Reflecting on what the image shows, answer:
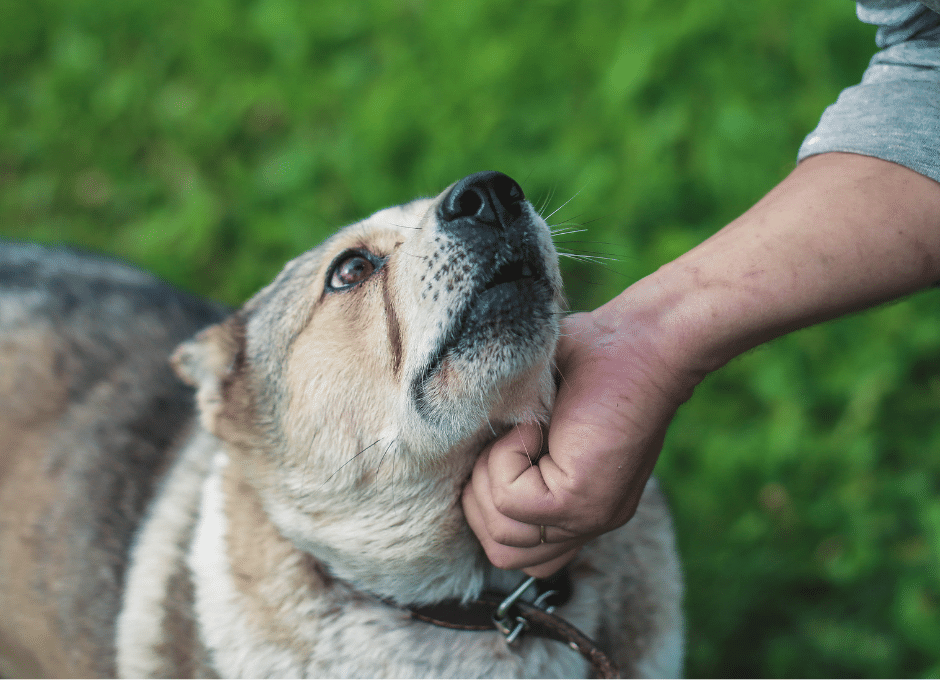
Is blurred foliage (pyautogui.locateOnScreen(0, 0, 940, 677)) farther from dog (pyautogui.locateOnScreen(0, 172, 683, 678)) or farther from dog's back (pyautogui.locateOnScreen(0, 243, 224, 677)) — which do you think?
dog's back (pyautogui.locateOnScreen(0, 243, 224, 677))

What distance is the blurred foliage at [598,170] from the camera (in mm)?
3008

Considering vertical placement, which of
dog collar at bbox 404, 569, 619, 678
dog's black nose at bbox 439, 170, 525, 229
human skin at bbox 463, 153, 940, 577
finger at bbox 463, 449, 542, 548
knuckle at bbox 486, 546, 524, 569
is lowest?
dog collar at bbox 404, 569, 619, 678

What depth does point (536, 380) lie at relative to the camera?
192 cm

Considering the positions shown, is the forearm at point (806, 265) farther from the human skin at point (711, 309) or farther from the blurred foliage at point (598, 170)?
the blurred foliage at point (598, 170)

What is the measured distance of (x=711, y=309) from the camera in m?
1.72

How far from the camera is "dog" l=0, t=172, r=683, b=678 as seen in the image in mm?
1852

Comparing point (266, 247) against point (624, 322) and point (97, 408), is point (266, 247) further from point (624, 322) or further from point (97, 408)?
point (624, 322)

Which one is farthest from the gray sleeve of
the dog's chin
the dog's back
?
the dog's back

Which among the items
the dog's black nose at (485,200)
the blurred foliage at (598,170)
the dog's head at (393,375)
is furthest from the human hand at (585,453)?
the blurred foliage at (598,170)

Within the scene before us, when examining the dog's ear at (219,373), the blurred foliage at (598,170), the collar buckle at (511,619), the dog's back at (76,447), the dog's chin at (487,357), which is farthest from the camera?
the blurred foliage at (598,170)

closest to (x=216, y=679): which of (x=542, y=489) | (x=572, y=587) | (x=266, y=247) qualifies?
(x=572, y=587)

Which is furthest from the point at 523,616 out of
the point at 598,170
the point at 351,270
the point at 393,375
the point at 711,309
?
the point at 598,170

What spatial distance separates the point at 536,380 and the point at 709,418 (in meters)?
1.90

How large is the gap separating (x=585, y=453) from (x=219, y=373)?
4.80ft
